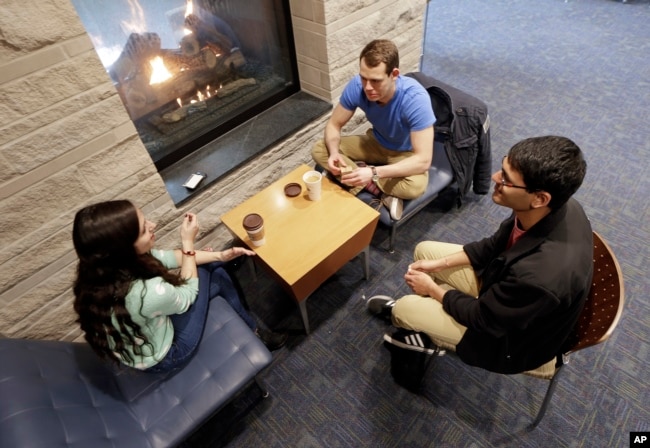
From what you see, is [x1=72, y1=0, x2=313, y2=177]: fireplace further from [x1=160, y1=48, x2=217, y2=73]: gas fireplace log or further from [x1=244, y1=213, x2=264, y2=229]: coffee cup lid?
[x1=244, y1=213, x2=264, y2=229]: coffee cup lid

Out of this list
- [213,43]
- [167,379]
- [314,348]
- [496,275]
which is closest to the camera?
[496,275]

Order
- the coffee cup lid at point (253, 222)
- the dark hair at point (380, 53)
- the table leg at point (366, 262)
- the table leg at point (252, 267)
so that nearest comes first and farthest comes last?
the coffee cup lid at point (253, 222) < the dark hair at point (380, 53) < the table leg at point (366, 262) < the table leg at point (252, 267)

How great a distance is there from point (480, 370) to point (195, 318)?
4.47 feet

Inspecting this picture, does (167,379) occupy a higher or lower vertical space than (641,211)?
higher

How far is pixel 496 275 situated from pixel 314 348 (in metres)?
1.02

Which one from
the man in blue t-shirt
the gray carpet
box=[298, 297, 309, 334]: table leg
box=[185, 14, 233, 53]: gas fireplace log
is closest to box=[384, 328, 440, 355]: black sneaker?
the gray carpet

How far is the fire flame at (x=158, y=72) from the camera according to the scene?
2061mm

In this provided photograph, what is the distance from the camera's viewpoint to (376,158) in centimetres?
233

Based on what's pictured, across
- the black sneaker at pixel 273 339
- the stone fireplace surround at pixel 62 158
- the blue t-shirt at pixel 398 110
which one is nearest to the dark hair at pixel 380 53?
the blue t-shirt at pixel 398 110

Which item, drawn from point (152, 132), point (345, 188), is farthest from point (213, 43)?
point (345, 188)

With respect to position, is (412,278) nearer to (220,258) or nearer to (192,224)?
(220,258)

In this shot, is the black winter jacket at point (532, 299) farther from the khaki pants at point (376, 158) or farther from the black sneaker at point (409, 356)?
the khaki pants at point (376, 158)

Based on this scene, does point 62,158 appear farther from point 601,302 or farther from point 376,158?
point 601,302

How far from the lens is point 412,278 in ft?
5.16
